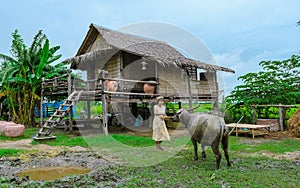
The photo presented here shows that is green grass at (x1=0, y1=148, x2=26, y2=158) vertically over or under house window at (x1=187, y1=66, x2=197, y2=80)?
under

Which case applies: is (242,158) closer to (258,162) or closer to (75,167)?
(258,162)

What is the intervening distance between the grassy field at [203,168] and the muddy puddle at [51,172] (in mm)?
640

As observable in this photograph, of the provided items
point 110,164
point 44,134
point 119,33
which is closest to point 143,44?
point 119,33

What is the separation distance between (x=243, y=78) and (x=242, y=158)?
28.8 feet

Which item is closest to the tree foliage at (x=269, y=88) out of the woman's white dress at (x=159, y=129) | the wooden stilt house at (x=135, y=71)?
the wooden stilt house at (x=135, y=71)

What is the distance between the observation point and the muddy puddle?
498cm

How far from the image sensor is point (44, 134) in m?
9.04

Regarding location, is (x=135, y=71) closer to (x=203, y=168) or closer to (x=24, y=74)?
(x=24, y=74)

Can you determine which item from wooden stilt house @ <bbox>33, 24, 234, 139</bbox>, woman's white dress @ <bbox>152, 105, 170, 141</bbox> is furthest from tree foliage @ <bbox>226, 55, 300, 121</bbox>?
woman's white dress @ <bbox>152, 105, 170, 141</bbox>

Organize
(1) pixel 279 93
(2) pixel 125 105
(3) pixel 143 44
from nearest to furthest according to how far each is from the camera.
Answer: (1) pixel 279 93 < (3) pixel 143 44 < (2) pixel 125 105

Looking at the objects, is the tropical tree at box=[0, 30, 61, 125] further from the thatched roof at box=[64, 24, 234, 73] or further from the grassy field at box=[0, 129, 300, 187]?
the grassy field at box=[0, 129, 300, 187]

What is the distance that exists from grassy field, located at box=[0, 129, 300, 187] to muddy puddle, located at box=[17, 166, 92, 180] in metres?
0.64

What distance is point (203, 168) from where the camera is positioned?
17.1ft

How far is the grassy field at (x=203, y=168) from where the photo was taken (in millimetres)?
4282
